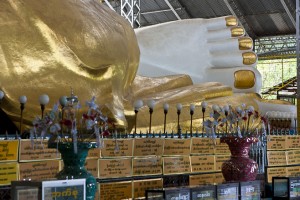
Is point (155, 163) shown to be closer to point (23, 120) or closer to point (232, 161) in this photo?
point (232, 161)

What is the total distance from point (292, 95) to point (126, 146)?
43.4 ft

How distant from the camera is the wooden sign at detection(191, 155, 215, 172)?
580 cm

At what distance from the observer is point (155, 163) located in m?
5.39

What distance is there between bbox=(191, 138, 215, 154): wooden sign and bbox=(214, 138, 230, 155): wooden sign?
2.5 inches

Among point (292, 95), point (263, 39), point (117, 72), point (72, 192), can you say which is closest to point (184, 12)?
point (263, 39)

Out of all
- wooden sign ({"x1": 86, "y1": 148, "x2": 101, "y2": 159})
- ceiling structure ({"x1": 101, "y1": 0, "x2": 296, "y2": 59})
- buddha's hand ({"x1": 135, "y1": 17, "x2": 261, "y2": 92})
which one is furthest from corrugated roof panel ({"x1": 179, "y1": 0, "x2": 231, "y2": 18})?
wooden sign ({"x1": 86, "y1": 148, "x2": 101, "y2": 159})

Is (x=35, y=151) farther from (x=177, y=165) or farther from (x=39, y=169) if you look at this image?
(x=177, y=165)

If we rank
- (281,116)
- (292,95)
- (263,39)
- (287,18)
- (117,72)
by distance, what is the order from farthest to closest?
(263,39) < (287,18) < (292,95) < (281,116) < (117,72)

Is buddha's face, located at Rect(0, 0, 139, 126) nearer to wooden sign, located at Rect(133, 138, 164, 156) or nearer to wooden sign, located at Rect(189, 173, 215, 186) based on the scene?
wooden sign, located at Rect(133, 138, 164, 156)

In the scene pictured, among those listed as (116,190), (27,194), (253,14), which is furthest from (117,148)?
(253,14)

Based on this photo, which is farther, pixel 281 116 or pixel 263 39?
pixel 263 39

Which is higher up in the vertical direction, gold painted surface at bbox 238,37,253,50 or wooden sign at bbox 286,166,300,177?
gold painted surface at bbox 238,37,253,50

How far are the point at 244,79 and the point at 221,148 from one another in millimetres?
2675

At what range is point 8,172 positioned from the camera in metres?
4.28
